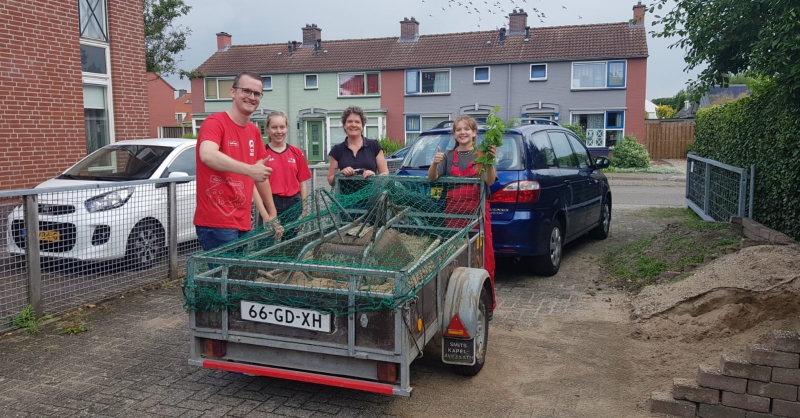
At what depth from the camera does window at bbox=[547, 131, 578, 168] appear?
8.29 meters

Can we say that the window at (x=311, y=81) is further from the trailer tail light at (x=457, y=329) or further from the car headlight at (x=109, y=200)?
the trailer tail light at (x=457, y=329)

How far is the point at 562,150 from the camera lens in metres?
8.52

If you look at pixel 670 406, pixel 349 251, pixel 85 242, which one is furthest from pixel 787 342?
pixel 85 242

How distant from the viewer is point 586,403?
4.28 m

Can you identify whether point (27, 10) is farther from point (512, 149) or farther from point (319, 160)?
point (319, 160)

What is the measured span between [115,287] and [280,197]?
A: 2064 millimetres

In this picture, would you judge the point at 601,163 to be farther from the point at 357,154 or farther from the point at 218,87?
the point at 218,87

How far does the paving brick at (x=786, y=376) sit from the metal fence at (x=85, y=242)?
5795 mm

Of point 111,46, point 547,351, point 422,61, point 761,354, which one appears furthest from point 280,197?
point 422,61

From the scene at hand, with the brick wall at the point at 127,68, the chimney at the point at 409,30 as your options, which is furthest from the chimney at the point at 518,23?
the brick wall at the point at 127,68

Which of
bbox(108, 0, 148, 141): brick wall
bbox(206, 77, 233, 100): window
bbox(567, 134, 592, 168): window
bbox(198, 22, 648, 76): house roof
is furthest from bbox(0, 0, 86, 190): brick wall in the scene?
bbox(206, 77, 233, 100): window

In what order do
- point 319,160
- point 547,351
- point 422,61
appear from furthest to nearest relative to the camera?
point 319,160, point 422,61, point 547,351

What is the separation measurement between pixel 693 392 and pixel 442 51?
35.7m

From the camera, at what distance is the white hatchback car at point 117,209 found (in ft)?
19.8
